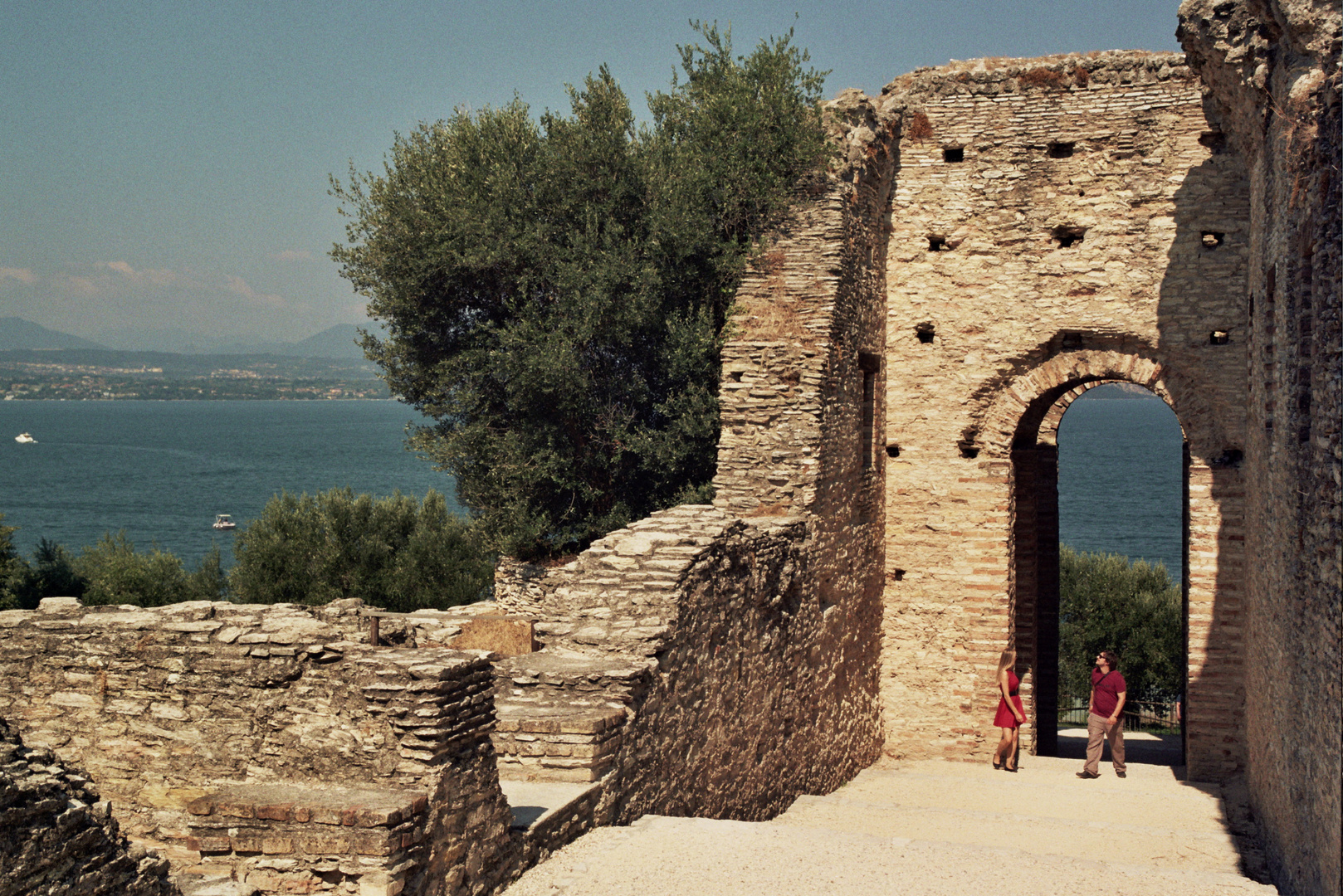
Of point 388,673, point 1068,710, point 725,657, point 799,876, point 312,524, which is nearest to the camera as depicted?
point 388,673

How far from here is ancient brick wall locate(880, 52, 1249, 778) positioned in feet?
39.4

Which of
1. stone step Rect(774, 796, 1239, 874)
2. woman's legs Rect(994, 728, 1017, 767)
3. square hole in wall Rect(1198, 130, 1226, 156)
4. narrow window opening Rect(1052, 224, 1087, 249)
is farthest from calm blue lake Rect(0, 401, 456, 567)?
square hole in wall Rect(1198, 130, 1226, 156)

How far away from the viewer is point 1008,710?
1244cm

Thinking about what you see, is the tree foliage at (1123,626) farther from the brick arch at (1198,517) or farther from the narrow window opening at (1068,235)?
the narrow window opening at (1068,235)

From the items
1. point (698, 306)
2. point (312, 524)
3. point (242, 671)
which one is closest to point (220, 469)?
point (312, 524)

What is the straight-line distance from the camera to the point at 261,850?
5141mm

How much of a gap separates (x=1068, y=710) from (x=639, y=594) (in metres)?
20.3

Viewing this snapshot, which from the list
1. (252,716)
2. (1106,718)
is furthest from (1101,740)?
(252,716)

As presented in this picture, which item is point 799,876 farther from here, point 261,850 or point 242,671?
point 242,671

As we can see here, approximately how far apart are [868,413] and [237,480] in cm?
8019

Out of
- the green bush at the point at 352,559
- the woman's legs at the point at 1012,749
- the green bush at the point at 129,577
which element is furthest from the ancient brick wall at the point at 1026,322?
the green bush at the point at 129,577

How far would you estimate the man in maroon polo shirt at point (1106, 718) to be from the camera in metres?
12.2

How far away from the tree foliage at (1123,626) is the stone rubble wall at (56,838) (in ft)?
79.1

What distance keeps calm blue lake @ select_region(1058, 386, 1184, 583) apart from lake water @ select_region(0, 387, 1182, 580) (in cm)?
17
